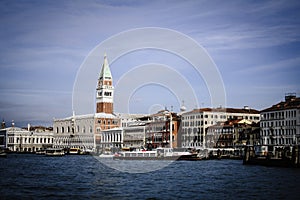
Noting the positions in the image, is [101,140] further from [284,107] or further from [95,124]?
[284,107]

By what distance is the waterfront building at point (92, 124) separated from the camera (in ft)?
412

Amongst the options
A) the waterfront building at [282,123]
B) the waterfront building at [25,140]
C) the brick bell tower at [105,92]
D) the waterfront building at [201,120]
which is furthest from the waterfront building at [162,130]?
the waterfront building at [25,140]

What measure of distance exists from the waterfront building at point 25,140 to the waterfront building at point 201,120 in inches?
2513

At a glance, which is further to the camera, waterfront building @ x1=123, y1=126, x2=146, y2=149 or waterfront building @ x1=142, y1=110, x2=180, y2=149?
waterfront building @ x1=123, y1=126, x2=146, y2=149

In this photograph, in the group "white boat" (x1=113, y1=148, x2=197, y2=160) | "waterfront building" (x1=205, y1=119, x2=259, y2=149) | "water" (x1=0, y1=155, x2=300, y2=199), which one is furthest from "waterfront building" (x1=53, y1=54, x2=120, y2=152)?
"water" (x1=0, y1=155, x2=300, y2=199)

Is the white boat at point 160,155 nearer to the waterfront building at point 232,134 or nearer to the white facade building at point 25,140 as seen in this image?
the waterfront building at point 232,134

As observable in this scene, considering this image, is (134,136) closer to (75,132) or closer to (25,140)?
(75,132)

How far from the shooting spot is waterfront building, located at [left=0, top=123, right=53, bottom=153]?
5699 inches

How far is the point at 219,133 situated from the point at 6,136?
81.9 m

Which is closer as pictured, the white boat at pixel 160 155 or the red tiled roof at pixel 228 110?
the white boat at pixel 160 155

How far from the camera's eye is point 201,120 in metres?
93.4

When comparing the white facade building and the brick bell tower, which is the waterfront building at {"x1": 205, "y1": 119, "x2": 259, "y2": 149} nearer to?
the brick bell tower

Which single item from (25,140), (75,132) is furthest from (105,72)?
(25,140)

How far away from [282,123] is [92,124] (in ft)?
202
